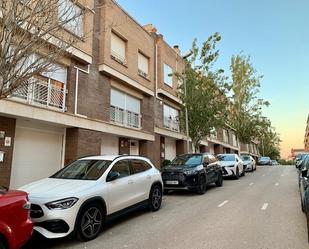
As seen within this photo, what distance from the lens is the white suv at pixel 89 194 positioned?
5891mm

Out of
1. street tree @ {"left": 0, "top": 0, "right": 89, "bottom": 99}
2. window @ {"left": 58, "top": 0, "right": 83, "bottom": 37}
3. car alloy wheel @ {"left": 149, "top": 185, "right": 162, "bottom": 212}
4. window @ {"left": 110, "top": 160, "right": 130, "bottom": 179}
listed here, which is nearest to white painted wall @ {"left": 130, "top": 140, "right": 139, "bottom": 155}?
car alloy wheel @ {"left": 149, "top": 185, "right": 162, "bottom": 212}

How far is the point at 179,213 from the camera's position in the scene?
8891mm

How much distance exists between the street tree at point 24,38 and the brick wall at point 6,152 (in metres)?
4.24

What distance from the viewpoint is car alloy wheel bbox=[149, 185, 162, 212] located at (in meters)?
9.08

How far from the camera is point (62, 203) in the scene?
235 inches

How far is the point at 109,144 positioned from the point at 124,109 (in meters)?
2.26

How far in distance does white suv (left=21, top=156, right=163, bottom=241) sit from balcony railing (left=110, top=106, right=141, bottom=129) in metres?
7.85

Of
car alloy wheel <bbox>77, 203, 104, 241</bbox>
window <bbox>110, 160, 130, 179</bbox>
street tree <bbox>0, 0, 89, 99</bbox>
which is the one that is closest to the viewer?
car alloy wheel <bbox>77, 203, 104, 241</bbox>

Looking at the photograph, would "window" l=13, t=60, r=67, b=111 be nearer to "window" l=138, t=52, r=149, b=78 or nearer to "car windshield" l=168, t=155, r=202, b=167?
"car windshield" l=168, t=155, r=202, b=167

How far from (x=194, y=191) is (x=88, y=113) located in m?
6.02

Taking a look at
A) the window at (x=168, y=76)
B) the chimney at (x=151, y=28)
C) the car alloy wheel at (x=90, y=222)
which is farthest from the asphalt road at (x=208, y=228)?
the chimney at (x=151, y=28)

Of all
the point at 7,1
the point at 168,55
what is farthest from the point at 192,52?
the point at 7,1

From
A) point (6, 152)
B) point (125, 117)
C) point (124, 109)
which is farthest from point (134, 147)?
point (6, 152)

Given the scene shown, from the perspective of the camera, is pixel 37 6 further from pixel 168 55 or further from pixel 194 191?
pixel 168 55
